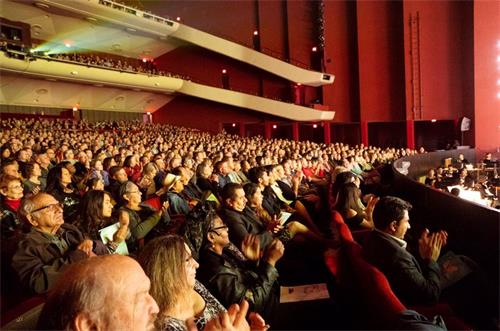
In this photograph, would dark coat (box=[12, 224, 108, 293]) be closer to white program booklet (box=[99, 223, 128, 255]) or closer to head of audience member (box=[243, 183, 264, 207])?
white program booklet (box=[99, 223, 128, 255])

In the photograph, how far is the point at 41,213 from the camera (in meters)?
1.47

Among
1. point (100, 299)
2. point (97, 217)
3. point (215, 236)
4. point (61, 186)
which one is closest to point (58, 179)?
point (61, 186)

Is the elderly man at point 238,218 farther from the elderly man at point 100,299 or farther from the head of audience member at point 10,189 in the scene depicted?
the elderly man at point 100,299

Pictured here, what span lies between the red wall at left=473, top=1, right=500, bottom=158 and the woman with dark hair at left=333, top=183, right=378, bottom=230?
32.2 ft

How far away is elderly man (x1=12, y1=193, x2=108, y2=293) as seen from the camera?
49.9 inches

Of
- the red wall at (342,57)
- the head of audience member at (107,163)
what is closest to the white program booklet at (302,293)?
the head of audience member at (107,163)

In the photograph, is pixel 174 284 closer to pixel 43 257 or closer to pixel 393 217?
pixel 43 257

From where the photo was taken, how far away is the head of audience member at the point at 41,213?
4.82 feet

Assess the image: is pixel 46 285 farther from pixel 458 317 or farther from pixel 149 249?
pixel 458 317

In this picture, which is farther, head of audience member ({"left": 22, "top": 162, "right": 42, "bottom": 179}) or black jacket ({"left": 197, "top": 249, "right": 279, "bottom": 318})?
head of audience member ({"left": 22, "top": 162, "right": 42, "bottom": 179})

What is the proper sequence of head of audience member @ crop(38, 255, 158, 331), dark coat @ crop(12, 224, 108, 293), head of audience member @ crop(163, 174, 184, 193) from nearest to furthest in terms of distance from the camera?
head of audience member @ crop(38, 255, 158, 331)
dark coat @ crop(12, 224, 108, 293)
head of audience member @ crop(163, 174, 184, 193)

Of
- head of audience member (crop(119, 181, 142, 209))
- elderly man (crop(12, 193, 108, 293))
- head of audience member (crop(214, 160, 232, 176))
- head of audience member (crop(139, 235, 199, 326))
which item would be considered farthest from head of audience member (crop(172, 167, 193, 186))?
head of audience member (crop(139, 235, 199, 326))

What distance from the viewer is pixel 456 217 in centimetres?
199

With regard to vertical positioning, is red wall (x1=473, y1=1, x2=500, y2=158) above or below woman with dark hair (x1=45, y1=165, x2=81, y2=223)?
above
